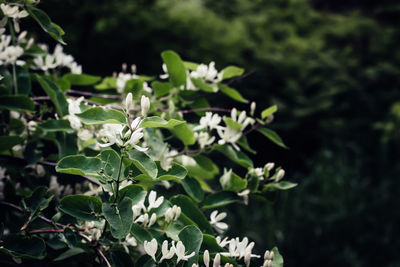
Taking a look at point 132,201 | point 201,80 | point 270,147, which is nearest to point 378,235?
point 270,147

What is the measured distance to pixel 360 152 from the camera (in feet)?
13.5

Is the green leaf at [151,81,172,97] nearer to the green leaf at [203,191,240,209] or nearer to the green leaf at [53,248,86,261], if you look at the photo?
the green leaf at [203,191,240,209]

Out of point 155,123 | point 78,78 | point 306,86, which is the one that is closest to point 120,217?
point 155,123

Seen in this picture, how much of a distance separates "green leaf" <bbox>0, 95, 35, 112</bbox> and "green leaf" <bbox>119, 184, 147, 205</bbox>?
0.38 m

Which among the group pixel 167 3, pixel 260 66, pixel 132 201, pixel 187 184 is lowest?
pixel 260 66

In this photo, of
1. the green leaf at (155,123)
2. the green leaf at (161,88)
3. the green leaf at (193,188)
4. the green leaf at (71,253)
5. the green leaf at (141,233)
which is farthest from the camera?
the green leaf at (161,88)

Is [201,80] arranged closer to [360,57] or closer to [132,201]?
[132,201]

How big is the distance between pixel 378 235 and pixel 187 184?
2.74 meters

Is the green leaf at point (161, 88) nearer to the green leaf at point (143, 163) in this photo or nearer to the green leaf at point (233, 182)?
the green leaf at point (233, 182)

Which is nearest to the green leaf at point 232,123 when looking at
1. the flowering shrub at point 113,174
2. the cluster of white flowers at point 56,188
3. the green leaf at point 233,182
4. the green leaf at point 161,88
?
the flowering shrub at point 113,174

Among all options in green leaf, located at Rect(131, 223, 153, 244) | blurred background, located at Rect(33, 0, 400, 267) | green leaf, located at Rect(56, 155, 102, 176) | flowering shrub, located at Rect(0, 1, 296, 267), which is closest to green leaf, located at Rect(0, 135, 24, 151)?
flowering shrub, located at Rect(0, 1, 296, 267)

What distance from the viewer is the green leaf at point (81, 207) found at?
75cm

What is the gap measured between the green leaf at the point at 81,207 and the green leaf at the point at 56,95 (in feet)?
1.10

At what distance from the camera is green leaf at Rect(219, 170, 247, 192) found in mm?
971
